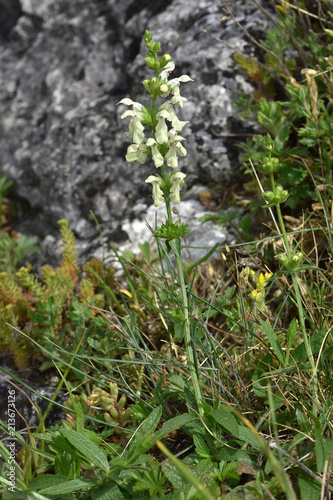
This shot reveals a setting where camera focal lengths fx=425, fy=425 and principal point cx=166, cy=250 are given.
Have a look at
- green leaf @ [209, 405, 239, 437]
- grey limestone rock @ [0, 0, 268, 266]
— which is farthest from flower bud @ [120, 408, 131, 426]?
grey limestone rock @ [0, 0, 268, 266]

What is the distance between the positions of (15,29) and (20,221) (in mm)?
2406

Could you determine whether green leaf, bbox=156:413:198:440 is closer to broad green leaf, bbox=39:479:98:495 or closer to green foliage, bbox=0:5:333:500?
green foliage, bbox=0:5:333:500

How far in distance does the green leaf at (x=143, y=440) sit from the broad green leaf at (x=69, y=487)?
17 cm

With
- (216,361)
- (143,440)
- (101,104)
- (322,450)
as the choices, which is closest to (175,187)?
(216,361)

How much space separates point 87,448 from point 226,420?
551mm

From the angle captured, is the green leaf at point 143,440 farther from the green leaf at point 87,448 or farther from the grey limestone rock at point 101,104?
the grey limestone rock at point 101,104

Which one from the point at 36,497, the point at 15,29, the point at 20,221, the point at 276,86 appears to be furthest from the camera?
the point at 15,29

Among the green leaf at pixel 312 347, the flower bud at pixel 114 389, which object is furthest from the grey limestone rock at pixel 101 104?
the green leaf at pixel 312 347

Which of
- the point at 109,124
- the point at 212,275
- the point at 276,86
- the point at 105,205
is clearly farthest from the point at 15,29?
the point at 212,275

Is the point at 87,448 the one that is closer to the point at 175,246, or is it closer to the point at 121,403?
the point at 121,403

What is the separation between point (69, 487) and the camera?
159 cm

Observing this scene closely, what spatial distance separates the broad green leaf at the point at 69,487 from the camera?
5.16ft

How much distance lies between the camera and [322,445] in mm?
1511

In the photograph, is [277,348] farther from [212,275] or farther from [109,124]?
[109,124]
